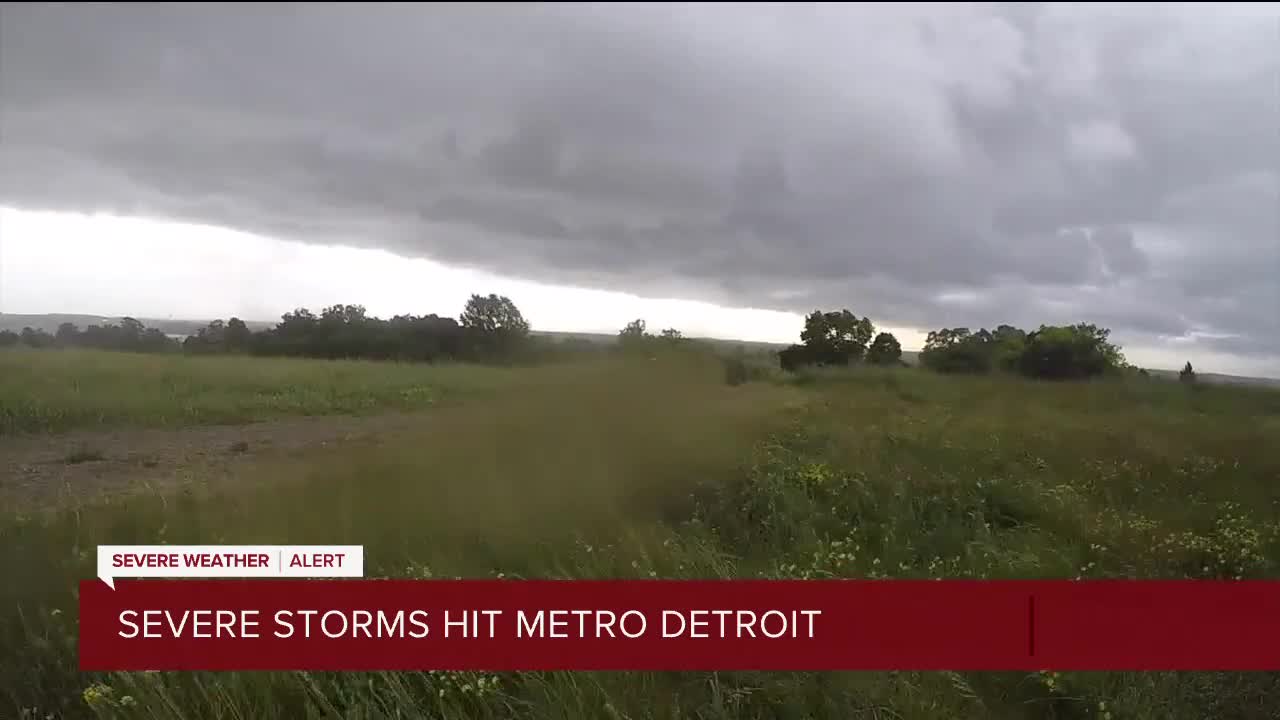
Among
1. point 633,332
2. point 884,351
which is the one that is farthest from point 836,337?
point 633,332

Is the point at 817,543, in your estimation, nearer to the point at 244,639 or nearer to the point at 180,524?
the point at 244,639

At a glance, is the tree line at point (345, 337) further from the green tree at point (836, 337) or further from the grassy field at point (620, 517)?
the green tree at point (836, 337)

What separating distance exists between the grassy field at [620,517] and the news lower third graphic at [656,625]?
0.10 m

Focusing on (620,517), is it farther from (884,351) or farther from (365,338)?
(884,351)

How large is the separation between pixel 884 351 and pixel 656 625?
10.3m

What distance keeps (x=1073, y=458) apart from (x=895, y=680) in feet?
18.7

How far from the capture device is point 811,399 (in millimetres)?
10125

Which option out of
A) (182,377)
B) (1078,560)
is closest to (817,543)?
(1078,560)

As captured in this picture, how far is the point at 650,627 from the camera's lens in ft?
8.90

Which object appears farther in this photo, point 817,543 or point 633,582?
point 817,543

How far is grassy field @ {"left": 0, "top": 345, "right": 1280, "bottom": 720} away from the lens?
2373mm

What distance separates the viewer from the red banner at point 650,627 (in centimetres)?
254

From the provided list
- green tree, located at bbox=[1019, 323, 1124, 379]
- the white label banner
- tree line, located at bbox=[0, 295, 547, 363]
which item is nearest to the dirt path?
tree line, located at bbox=[0, 295, 547, 363]

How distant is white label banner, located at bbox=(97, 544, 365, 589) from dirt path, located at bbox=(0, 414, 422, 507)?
160 centimetres
